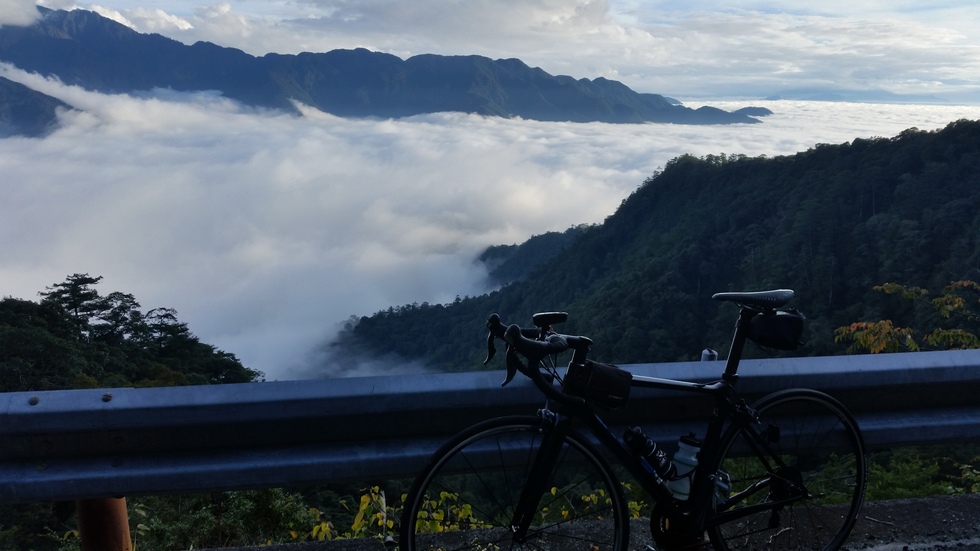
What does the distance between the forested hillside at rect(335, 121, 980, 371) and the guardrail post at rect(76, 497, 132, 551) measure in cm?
2170

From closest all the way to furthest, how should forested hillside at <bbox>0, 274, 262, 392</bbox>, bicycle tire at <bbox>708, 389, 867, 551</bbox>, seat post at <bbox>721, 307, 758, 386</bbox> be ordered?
seat post at <bbox>721, 307, 758, 386</bbox>, bicycle tire at <bbox>708, 389, 867, 551</bbox>, forested hillside at <bbox>0, 274, 262, 392</bbox>

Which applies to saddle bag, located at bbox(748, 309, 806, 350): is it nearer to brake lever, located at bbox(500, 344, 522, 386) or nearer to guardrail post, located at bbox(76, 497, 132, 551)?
brake lever, located at bbox(500, 344, 522, 386)

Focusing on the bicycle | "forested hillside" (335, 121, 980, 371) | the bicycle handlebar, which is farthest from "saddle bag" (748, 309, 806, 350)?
"forested hillside" (335, 121, 980, 371)

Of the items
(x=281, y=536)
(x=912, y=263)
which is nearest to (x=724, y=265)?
(x=912, y=263)

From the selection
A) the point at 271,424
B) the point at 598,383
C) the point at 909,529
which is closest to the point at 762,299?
the point at 598,383

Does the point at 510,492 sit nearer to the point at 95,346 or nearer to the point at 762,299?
the point at 762,299

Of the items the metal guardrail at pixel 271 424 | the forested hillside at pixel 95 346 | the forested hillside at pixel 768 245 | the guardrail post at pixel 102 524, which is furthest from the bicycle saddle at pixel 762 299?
the forested hillside at pixel 768 245

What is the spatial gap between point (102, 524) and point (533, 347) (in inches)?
63.0

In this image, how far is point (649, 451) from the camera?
241cm

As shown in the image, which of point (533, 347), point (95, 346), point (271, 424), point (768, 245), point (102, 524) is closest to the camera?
point (533, 347)

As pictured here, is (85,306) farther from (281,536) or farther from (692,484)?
(692,484)

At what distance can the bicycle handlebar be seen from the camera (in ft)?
7.08

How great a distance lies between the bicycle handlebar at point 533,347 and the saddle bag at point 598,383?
0.03m

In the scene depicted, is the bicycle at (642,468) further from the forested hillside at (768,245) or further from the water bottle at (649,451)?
the forested hillside at (768,245)
